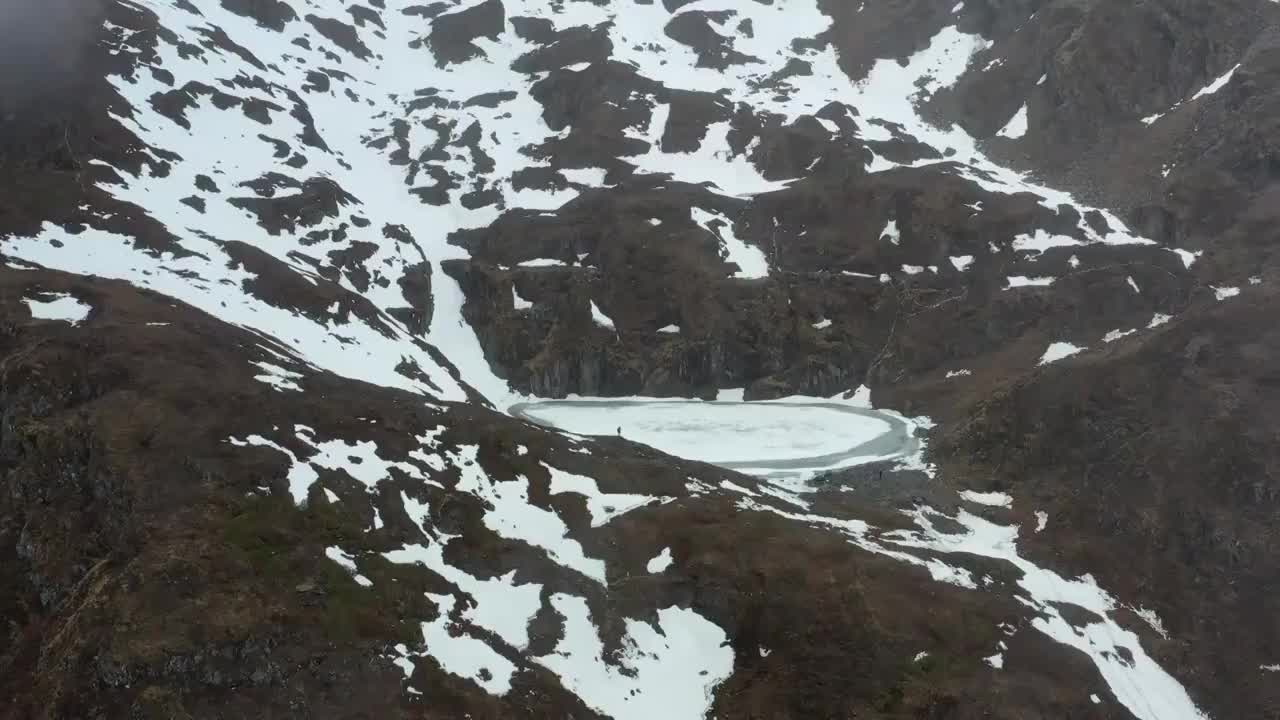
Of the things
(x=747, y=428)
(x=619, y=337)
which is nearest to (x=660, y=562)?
(x=747, y=428)

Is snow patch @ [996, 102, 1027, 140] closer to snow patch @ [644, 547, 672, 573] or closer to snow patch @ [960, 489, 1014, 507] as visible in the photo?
snow patch @ [960, 489, 1014, 507]

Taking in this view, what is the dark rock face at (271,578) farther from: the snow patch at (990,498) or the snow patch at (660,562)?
the snow patch at (990,498)

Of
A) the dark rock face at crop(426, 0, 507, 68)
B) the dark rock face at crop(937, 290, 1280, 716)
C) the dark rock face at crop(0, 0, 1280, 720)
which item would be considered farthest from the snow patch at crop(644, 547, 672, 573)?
the dark rock face at crop(426, 0, 507, 68)

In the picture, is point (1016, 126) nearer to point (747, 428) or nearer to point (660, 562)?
point (747, 428)

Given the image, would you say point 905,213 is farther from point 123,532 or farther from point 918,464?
point 123,532

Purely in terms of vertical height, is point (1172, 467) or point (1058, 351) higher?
point (1172, 467)

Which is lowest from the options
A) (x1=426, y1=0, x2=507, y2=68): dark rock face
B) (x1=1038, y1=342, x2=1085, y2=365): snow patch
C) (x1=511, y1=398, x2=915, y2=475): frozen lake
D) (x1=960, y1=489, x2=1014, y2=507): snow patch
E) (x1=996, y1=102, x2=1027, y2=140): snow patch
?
(x1=511, y1=398, x2=915, y2=475): frozen lake

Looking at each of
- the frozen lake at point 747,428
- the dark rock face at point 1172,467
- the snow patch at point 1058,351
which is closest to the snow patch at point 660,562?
the frozen lake at point 747,428

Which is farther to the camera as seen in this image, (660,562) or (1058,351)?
(1058,351)
